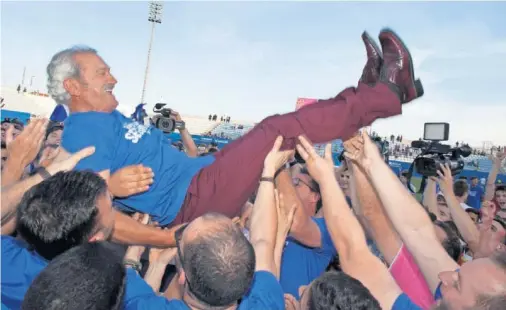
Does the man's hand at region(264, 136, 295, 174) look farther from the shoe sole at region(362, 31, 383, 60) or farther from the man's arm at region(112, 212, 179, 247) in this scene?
the shoe sole at region(362, 31, 383, 60)

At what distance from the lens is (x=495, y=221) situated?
4152 mm

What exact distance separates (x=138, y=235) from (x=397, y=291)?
1.34 metres

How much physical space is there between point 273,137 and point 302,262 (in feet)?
2.93

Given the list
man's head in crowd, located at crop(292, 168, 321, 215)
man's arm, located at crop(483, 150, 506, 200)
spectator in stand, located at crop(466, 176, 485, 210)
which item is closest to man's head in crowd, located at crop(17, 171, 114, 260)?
man's head in crowd, located at crop(292, 168, 321, 215)

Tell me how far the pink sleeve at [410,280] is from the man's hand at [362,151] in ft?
1.95

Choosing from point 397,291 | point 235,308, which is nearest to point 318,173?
point 397,291

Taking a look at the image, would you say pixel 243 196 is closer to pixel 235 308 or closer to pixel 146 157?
pixel 146 157

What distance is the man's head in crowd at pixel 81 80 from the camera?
2.96 meters

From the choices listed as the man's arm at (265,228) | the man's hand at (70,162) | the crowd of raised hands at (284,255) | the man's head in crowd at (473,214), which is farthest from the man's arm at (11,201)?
the man's head in crowd at (473,214)

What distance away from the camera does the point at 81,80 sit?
116 inches

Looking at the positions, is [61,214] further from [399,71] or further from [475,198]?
[475,198]

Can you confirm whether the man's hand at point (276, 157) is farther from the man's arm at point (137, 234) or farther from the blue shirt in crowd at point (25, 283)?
the blue shirt in crowd at point (25, 283)

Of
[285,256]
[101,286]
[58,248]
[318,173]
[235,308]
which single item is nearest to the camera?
[101,286]

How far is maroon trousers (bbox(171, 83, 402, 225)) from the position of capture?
297 cm
